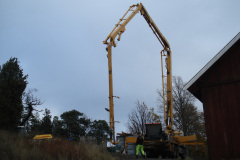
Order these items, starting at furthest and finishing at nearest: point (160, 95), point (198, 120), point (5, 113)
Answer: point (160, 95)
point (198, 120)
point (5, 113)

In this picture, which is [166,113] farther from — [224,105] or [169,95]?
[224,105]

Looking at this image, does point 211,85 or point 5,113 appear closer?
point 211,85

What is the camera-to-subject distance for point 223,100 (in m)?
10.9

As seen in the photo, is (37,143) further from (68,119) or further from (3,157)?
(68,119)

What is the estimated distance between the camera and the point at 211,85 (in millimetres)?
11344

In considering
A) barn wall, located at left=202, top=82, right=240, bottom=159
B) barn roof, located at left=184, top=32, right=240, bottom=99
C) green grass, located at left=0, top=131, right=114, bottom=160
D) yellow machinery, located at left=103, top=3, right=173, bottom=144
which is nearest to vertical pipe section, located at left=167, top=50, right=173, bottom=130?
yellow machinery, located at left=103, top=3, right=173, bottom=144

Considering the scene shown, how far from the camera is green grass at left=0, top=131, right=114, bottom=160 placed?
8859 mm

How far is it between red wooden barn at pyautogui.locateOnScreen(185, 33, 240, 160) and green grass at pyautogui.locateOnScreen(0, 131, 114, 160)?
4973mm

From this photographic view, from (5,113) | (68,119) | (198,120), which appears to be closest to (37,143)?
(5,113)

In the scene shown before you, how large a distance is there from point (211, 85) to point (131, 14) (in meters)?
10.0

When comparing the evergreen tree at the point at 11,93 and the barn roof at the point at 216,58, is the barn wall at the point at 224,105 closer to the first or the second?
the barn roof at the point at 216,58

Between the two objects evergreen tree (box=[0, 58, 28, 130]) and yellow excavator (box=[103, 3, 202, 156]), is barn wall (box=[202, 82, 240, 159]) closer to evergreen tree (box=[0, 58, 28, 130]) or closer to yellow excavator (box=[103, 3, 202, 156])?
yellow excavator (box=[103, 3, 202, 156])

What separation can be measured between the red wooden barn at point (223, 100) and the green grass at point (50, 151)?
16.3 feet

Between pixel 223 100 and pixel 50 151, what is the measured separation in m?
7.82
